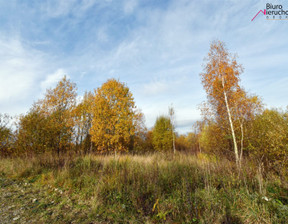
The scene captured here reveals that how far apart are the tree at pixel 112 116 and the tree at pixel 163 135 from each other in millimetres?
11746

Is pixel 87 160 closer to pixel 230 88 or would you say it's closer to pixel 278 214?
pixel 278 214

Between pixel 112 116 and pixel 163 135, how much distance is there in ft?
45.8

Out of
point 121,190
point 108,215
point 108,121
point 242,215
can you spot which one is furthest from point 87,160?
point 108,121

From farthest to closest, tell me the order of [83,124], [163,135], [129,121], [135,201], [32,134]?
[163,135]
[83,124]
[129,121]
[32,134]
[135,201]

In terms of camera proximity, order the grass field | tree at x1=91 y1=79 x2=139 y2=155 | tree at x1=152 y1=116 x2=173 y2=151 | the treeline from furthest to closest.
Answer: tree at x1=152 y1=116 x2=173 y2=151 → tree at x1=91 y1=79 x2=139 y2=155 → the treeline → the grass field

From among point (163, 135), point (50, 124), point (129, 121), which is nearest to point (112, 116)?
point (129, 121)

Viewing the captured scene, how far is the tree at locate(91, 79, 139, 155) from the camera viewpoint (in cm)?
1357

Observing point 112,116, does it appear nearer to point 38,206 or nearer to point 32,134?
point 32,134

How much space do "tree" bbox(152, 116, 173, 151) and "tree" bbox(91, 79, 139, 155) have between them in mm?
11746

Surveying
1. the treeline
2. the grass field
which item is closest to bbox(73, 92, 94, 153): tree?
the treeline

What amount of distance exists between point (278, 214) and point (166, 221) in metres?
2.21

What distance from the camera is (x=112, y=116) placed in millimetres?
13773

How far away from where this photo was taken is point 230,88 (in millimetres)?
10906

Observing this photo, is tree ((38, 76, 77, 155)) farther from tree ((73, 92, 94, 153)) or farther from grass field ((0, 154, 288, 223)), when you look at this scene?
grass field ((0, 154, 288, 223))
